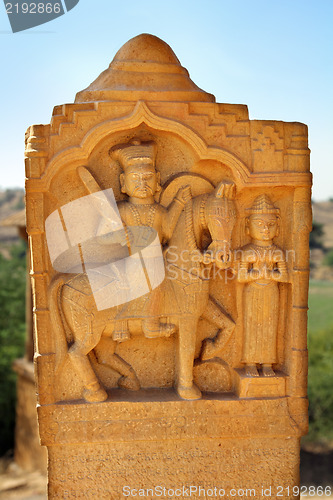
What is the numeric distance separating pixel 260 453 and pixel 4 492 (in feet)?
19.0

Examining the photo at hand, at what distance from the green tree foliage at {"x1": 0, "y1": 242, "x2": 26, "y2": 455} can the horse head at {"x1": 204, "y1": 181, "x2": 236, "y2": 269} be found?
830 centimetres

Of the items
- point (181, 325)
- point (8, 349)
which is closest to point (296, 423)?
point (181, 325)

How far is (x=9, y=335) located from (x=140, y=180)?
8800mm

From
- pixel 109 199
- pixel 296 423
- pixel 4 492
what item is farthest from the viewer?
pixel 4 492

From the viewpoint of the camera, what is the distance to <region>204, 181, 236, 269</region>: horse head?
11.1 feet

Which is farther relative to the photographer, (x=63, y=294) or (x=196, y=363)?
(x=196, y=363)

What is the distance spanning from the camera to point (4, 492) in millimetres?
7855

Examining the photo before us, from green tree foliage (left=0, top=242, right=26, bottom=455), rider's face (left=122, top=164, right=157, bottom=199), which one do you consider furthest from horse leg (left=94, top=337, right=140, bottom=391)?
green tree foliage (left=0, top=242, right=26, bottom=455)

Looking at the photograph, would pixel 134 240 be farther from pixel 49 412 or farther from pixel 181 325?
pixel 49 412

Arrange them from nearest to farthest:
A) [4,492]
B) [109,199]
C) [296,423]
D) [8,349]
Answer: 1. [109,199]
2. [296,423]
3. [4,492]
4. [8,349]

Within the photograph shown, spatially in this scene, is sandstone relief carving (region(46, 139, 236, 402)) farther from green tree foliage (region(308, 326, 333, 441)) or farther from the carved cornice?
green tree foliage (region(308, 326, 333, 441))

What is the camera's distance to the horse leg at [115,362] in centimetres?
353

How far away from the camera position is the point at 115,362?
355 cm

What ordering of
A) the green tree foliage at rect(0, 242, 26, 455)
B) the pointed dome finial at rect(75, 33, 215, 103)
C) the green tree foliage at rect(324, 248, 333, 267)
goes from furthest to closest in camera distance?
the green tree foliage at rect(324, 248, 333, 267) < the green tree foliage at rect(0, 242, 26, 455) < the pointed dome finial at rect(75, 33, 215, 103)
